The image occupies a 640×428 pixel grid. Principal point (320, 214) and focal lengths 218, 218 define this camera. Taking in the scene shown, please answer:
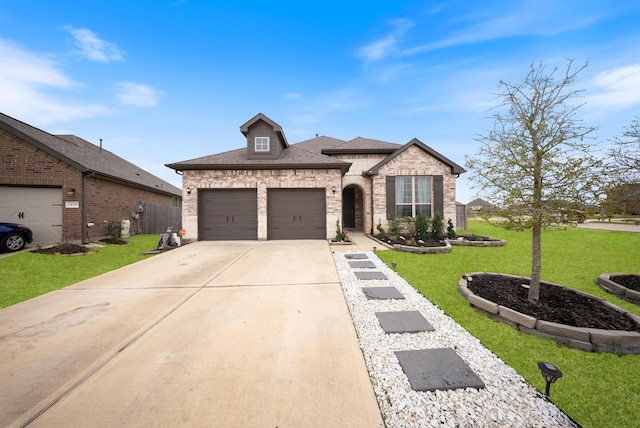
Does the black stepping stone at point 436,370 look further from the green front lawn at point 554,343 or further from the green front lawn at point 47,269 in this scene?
the green front lawn at point 47,269

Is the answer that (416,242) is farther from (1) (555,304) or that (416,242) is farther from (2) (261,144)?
(2) (261,144)

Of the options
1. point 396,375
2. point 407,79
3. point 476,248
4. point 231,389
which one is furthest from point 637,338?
point 407,79

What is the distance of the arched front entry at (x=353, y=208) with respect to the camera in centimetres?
1546

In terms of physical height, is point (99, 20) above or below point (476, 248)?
above

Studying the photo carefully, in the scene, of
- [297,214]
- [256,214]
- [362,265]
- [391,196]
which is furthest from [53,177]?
[391,196]

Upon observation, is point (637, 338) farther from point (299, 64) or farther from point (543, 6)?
point (299, 64)

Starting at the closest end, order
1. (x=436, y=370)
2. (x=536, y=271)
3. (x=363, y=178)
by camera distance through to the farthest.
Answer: (x=436, y=370)
(x=536, y=271)
(x=363, y=178)

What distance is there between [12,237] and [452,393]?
14.5m

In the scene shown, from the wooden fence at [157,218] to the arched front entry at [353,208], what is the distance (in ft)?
43.0

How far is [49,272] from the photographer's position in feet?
19.6

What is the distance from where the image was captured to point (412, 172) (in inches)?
481

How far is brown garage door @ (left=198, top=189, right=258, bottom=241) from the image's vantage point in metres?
10.9

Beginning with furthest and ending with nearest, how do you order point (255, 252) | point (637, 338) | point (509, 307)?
point (255, 252)
point (509, 307)
point (637, 338)

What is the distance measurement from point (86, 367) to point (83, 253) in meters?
8.85
